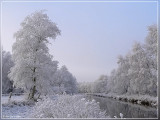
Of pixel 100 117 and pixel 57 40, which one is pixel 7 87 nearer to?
pixel 57 40

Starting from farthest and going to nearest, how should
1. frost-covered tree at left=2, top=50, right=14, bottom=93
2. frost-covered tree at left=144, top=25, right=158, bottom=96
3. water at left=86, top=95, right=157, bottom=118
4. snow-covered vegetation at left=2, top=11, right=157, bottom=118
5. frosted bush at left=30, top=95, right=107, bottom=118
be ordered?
frost-covered tree at left=2, top=50, right=14, bottom=93 → frost-covered tree at left=144, top=25, right=158, bottom=96 → water at left=86, top=95, right=157, bottom=118 → snow-covered vegetation at left=2, top=11, right=157, bottom=118 → frosted bush at left=30, top=95, right=107, bottom=118

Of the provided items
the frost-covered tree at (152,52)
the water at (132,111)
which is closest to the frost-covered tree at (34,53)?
the water at (132,111)

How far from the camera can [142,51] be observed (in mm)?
32938

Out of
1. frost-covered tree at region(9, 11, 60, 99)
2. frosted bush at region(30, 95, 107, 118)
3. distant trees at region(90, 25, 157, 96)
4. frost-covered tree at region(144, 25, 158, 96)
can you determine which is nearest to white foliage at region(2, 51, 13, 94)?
frost-covered tree at region(9, 11, 60, 99)

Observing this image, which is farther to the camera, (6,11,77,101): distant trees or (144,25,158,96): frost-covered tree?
(144,25,158,96): frost-covered tree

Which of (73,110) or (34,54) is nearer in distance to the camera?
(73,110)

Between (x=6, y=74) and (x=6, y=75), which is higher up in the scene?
(x=6, y=74)

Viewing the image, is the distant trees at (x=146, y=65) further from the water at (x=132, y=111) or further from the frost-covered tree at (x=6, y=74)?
the frost-covered tree at (x=6, y=74)

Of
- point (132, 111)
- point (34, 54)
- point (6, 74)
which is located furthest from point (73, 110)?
point (6, 74)

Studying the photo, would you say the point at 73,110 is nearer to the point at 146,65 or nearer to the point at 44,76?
the point at 44,76

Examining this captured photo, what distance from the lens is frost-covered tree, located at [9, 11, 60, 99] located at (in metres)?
19.0

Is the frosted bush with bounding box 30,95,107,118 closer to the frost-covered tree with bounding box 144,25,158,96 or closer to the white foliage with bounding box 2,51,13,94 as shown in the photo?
the frost-covered tree with bounding box 144,25,158,96

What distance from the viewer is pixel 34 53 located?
19172 millimetres

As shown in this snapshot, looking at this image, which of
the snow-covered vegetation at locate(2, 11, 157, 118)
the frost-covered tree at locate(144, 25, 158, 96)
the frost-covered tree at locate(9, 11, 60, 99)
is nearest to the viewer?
the snow-covered vegetation at locate(2, 11, 157, 118)
